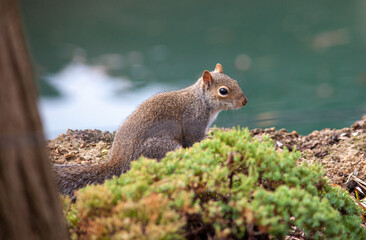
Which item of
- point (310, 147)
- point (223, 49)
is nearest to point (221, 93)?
point (310, 147)

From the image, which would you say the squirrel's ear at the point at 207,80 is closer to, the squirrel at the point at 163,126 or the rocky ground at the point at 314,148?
the squirrel at the point at 163,126

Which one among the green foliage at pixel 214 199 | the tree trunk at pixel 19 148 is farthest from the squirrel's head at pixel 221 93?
the tree trunk at pixel 19 148

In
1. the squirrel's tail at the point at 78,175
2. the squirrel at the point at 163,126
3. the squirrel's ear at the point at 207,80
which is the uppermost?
the squirrel's ear at the point at 207,80

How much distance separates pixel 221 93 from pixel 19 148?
179cm

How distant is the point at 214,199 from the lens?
1.49 meters

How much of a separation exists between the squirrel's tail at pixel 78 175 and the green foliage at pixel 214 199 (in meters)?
0.38

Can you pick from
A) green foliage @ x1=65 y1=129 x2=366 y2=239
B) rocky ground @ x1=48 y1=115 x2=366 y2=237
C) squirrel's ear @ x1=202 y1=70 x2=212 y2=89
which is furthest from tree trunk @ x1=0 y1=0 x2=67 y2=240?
squirrel's ear @ x1=202 y1=70 x2=212 y2=89

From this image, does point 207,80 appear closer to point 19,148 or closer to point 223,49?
point 19,148

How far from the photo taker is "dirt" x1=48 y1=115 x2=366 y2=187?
2434mm

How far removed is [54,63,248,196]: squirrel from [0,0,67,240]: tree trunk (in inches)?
36.8

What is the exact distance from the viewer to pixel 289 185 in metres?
1.48

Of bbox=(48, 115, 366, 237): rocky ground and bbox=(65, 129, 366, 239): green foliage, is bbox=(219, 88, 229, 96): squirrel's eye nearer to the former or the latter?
bbox=(48, 115, 366, 237): rocky ground

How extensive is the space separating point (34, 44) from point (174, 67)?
2.03 meters

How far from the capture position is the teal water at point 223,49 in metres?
4.07
